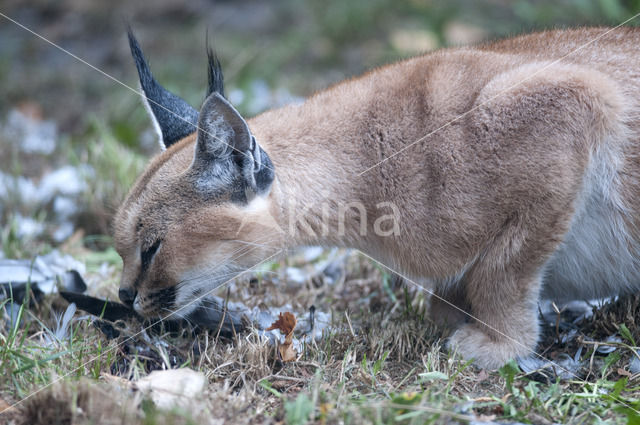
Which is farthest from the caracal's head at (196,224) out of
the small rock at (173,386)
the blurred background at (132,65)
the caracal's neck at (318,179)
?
A: the blurred background at (132,65)

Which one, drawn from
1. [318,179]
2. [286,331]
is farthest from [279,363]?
[318,179]

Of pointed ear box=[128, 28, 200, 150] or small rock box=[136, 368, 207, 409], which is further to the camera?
pointed ear box=[128, 28, 200, 150]

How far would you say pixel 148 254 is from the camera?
3.58m

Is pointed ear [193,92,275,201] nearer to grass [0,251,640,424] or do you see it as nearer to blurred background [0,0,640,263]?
grass [0,251,640,424]

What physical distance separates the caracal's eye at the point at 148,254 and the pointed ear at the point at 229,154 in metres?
0.45

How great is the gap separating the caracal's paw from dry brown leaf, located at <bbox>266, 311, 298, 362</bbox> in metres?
0.89

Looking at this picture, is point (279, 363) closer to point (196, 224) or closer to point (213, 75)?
point (196, 224)

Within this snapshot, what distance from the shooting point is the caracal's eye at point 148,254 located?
11.6 ft

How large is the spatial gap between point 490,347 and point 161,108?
2.45 meters

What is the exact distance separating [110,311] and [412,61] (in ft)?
7.92

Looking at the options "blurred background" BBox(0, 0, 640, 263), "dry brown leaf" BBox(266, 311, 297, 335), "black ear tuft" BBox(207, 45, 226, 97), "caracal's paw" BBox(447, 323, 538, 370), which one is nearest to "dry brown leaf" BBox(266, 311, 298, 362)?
"dry brown leaf" BBox(266, 311, 297, 335)

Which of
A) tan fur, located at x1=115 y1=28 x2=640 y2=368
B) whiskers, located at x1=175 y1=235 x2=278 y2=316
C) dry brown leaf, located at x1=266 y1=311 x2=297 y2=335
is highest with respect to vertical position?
tan fur, located at x1=115 y1=28 x2=640 y2=368

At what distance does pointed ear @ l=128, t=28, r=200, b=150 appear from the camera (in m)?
3.98

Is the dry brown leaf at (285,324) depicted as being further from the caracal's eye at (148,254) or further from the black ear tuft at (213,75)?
the black ear tuft at (213,75)
